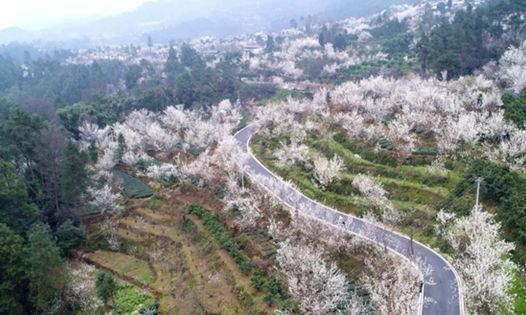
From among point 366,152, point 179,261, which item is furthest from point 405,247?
point 179,261

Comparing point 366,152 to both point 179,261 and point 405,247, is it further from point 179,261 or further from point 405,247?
point 179,261

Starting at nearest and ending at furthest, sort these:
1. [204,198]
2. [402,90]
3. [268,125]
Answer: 1. [204,198]
2. [402,90]
3. [268,125]

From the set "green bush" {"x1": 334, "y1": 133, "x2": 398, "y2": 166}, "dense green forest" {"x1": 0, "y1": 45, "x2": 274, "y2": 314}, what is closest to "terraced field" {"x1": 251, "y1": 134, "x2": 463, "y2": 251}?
"green bush" {"x1": 334, "y1": 133, "x2": 398, "y2": 166}

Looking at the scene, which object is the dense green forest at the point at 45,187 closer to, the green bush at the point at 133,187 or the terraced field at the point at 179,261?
the green bush at the point at 133,187

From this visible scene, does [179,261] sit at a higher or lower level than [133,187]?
lower

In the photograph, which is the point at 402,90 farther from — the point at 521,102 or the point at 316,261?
the point at 316,261

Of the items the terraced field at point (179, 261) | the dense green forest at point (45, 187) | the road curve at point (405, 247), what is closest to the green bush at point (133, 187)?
the terraced field at point (179, 261)

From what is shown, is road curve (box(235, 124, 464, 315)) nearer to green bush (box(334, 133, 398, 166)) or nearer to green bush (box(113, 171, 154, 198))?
green bush (box(334, 133, 398, 166))

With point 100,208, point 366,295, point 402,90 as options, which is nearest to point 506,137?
point 402,90
